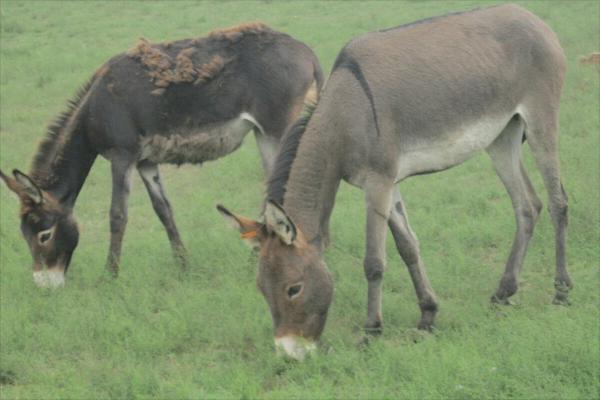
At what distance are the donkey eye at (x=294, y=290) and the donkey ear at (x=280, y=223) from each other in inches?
11.3

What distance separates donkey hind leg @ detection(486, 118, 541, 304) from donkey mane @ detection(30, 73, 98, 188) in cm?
384

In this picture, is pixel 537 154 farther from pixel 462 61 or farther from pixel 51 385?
pixel 51 385

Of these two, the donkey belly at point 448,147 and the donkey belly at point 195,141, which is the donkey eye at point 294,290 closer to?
the donkey belly at point 448,147

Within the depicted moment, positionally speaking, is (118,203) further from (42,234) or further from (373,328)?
(373,328)

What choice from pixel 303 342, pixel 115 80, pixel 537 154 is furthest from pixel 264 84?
pixel 303 342

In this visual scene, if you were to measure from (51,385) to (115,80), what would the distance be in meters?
3.36

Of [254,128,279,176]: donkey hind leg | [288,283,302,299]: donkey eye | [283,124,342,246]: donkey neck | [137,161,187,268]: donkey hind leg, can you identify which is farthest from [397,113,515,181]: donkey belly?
[137,161,187,268]: donkey hind leg

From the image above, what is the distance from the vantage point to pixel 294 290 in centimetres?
555

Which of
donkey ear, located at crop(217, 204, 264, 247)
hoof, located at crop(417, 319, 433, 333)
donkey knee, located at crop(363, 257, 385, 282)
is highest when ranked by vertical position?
donkey ear, located at crop(217, 204, 264, 247)

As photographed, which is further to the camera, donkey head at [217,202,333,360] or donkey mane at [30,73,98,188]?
donkey mane at [30,73,98,188]

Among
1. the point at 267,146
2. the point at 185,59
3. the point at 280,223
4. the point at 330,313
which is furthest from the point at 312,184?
the point at 185,59

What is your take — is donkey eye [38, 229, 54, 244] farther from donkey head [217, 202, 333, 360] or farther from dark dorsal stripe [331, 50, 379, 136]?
dark dorsal stripe [331, 50, 379, 136]

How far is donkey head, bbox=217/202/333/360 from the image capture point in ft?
18.1

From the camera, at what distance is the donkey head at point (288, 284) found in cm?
550
